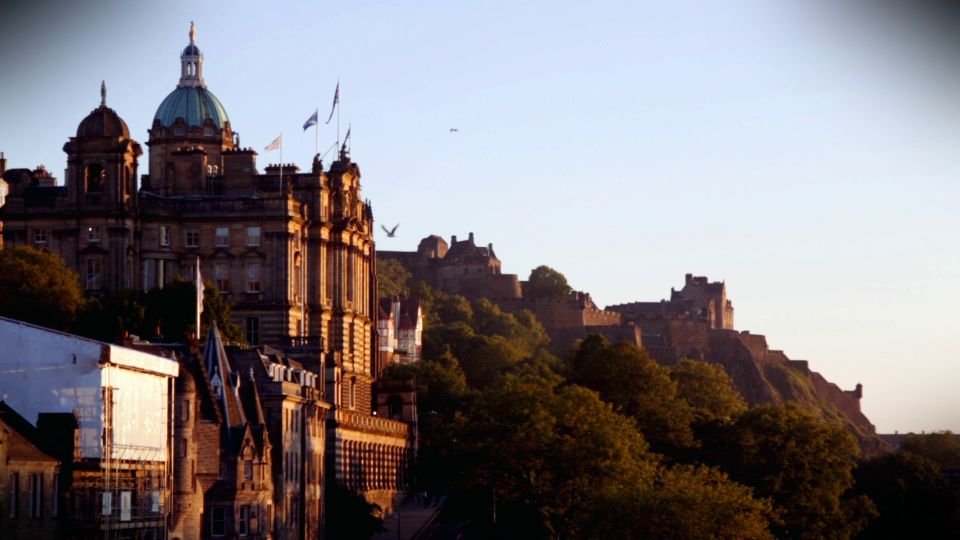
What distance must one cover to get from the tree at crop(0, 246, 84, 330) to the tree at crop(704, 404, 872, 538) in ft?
139

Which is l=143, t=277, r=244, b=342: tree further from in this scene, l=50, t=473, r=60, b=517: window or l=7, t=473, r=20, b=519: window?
l=7, t=473, r=20, b=519: window

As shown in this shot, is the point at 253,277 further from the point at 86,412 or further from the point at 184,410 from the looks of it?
the point at 86,412

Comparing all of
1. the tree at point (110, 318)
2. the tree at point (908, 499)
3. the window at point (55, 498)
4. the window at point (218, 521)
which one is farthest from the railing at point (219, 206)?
the window at point (55, 498)

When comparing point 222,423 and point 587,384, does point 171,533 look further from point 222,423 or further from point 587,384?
point 587,384

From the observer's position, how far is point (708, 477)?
142000mm

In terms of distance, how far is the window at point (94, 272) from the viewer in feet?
529

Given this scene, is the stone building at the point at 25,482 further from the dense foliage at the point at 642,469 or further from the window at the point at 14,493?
the dense foliage at the point at 642,469

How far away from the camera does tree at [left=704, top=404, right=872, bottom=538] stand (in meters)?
154

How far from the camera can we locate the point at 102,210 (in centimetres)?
16188

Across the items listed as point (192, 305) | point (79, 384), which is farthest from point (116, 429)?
point (192, 305)

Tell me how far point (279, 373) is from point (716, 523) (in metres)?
23.1

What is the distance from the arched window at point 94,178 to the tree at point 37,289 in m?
12.5

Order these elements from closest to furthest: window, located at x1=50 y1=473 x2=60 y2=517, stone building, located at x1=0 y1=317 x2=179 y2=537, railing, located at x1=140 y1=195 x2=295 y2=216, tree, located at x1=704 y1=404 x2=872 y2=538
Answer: window, located at x1=50 y1=473 x2=60 y2=517 → stone building, located at x1=0 y1=317 x2=179 y2=537 → tree, located at x1=704 y1=404 x2=872 y2=538 → railing, located at x1=140 y1=195 x2=295 y2=216

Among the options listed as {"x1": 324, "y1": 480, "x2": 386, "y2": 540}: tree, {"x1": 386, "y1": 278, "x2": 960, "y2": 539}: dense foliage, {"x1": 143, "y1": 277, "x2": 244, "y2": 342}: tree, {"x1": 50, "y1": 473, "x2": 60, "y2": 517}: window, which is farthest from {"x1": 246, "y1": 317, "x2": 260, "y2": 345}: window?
{"x1": 50, "y1": 473, "x2": 60, "y2": 517}: window
